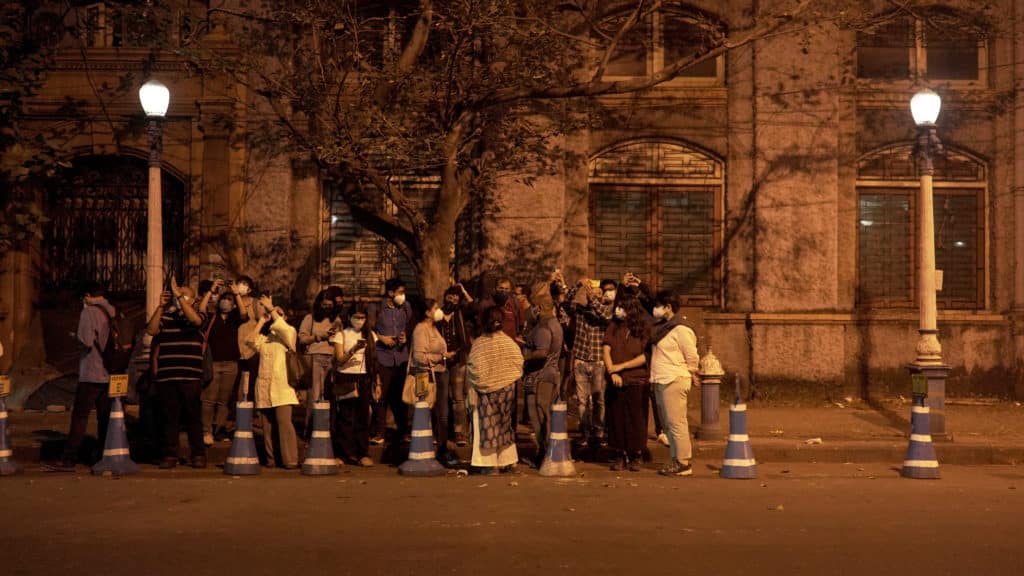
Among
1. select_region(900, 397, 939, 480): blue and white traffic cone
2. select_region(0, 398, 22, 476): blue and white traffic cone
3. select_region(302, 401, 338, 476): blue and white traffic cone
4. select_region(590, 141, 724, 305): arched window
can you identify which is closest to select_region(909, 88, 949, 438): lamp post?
select_region(900, 397, 939, 480): blue and white traffic cone

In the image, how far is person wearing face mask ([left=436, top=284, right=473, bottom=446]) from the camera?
1537 cm

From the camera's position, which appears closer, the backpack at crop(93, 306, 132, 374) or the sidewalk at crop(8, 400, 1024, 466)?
the backpack at crop(93, 306, 132, 374)

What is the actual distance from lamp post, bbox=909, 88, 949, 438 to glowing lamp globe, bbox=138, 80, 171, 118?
9.40 meters

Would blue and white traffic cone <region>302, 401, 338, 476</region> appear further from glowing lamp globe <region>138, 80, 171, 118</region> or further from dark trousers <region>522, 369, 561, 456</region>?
glowing lamp globe <region>138, 80, 171, 118</region>

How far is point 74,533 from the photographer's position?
961 cm

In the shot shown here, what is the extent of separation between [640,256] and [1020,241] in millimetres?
6040

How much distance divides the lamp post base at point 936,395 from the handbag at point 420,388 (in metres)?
6.11

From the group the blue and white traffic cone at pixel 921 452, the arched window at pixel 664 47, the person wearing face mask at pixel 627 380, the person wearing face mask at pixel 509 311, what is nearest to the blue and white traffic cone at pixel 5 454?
the person wearing face mask at pixel 509 311

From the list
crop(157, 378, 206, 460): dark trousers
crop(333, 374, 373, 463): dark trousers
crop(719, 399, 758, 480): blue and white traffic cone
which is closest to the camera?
crop(719, 399, 758, 480): blue and white traffic cone

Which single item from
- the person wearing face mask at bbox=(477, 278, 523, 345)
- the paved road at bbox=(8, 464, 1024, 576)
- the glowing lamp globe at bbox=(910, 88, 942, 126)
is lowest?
the paved road at bbox=(8, 464, 1024, 576)

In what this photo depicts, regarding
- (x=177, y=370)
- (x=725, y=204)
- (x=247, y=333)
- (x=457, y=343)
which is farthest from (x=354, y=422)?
(x=725, y=204)

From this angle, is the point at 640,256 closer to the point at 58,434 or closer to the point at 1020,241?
the point at 1020,241

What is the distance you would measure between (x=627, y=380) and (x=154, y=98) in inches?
261

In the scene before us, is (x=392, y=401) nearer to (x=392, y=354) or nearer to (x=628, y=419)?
(x=392, y=354)
